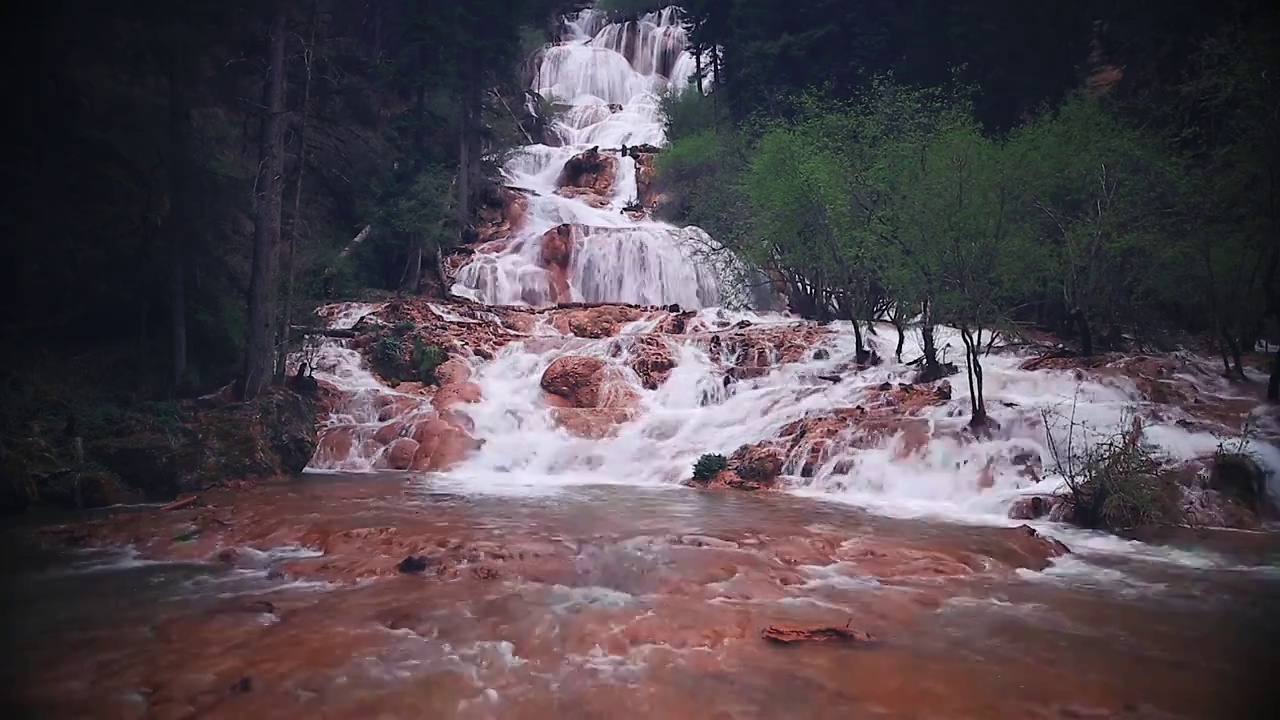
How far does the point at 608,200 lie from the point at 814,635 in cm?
2930

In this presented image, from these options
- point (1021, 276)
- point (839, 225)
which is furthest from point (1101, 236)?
point (839, 225)

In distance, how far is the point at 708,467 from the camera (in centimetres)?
1352

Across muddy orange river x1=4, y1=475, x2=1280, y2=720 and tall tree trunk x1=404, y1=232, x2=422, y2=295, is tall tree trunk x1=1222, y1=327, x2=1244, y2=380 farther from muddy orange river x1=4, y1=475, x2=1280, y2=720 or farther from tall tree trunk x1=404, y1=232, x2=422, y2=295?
tall tree trunk x1=404, y1=232, x2=422, y2=295

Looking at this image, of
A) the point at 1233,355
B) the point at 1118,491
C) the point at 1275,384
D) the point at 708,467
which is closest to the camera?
the point at 1118,491

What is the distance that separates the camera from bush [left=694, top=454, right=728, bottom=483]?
13439 millimetres

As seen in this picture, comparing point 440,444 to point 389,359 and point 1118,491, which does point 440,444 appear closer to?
point 389,359

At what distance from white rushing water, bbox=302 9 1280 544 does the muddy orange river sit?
8.07 ft

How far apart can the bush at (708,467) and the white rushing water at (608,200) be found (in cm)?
1067

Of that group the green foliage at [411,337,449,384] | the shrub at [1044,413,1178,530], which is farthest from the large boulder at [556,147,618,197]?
the shrub at [1044,413,1178,530]

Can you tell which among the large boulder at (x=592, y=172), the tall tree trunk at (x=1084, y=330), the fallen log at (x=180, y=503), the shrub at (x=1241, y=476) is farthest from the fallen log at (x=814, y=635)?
the large boulder at (x=592, y=172)

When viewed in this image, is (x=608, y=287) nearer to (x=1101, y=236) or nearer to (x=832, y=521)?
(x=1101, y=236)

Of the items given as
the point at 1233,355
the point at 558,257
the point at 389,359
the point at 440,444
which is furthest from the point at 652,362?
the point at 1233,355

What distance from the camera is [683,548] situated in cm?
832

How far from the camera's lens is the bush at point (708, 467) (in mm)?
13439
